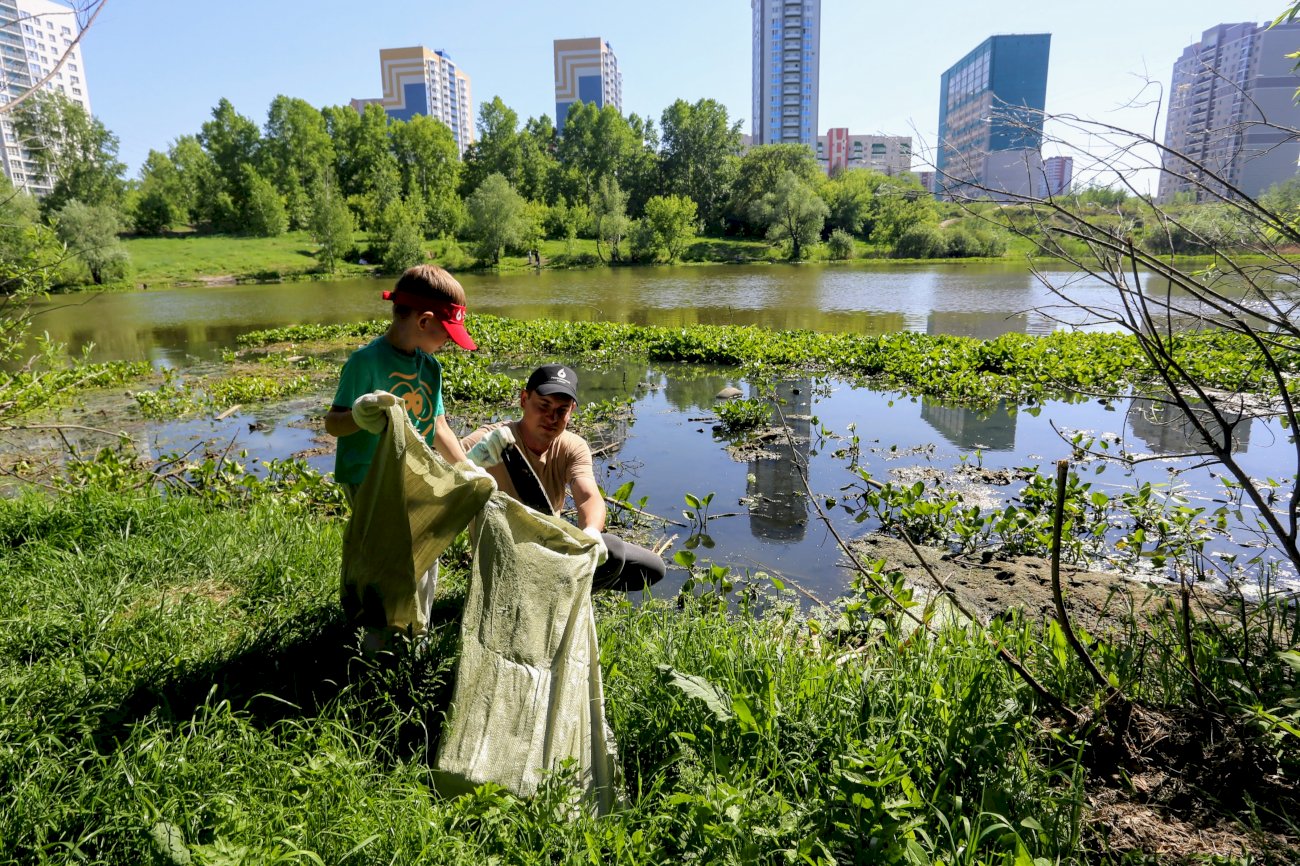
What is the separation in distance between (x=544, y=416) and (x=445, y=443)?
1.46 ft

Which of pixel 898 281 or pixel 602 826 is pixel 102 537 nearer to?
pixel 602 826

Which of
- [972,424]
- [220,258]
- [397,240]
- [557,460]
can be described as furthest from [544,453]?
[220,258]

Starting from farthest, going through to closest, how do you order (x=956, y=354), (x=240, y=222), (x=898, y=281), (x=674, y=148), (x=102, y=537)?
(x=674, y=148), (x=240, y=222), (x=898, y=281), (x=956, y=354), (x=102, y=537)

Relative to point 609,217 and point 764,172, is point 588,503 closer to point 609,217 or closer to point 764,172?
point 609,217

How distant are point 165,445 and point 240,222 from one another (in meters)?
64.7

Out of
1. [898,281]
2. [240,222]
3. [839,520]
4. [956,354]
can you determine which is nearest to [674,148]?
[240,222]

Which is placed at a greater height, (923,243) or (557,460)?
(923,243)

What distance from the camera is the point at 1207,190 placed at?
6.95 ft

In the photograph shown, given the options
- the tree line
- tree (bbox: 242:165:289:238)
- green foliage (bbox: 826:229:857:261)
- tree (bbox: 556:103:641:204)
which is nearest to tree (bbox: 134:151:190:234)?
the tree line

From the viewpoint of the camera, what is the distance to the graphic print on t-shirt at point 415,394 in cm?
281

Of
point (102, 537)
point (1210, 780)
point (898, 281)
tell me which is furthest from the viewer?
point (898, 281)

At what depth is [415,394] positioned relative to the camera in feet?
9.48

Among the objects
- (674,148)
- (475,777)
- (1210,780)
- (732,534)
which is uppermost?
(674,148)

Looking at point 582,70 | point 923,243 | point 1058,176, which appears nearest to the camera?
point 1058,176
